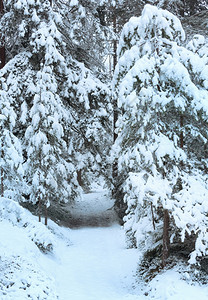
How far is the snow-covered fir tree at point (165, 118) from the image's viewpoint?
6801mm

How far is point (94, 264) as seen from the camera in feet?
33.6

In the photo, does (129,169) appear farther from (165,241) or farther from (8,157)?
(8,157)

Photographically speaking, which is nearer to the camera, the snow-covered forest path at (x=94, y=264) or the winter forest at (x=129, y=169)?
the winter forest at (x=129, y=169)

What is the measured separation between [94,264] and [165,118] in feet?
17.2

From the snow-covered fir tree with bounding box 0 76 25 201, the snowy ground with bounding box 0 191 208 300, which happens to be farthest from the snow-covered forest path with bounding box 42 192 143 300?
the snow-covered fir tree with bounding box 0 76 25 201

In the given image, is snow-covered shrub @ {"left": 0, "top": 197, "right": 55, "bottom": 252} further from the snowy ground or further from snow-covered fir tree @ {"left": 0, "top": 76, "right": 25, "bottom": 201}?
snow-covered fir tree @ {"left": 0, "top": 76, "right": 25, "bottom": 201}

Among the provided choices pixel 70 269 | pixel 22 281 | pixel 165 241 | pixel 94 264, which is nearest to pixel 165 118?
pixel 165 241

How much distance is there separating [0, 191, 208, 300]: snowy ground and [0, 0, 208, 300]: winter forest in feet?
0.10

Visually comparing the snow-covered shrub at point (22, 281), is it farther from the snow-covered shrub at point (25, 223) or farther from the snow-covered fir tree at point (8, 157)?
the snow-covered fir tree at point (8, 157)


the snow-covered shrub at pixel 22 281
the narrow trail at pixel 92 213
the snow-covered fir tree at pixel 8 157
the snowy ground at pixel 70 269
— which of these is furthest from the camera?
the narrow trail at pixel 92 213

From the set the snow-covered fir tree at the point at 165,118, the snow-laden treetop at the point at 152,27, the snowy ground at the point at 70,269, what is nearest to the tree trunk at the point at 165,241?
the snow-covered fir tree at the point at 165,118

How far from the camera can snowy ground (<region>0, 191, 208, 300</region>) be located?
6363mm

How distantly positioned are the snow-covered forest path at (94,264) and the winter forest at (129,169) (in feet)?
0.12

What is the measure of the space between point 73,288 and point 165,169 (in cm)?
357
